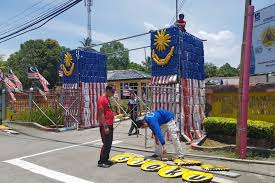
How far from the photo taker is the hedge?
34.6 ft

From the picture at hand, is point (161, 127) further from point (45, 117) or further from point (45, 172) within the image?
point (45, 117)

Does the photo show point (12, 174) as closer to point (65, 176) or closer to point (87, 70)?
point (65, 176)

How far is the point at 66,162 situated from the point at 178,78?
16.8 feet

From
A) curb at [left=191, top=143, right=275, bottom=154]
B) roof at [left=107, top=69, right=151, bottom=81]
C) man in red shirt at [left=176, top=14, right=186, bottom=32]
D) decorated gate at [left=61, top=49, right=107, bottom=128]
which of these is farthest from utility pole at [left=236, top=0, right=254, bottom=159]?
roof at [left=107, top=69, right=151, bottom=81]

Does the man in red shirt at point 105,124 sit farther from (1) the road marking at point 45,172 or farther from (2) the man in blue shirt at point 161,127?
(1) the road marking at point 45,172

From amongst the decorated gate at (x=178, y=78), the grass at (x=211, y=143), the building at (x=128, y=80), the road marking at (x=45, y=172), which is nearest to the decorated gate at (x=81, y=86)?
the decorated gate at (x=178, y=78)

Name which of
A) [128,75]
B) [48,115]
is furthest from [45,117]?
[128,75]

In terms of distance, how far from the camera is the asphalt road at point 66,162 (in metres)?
8.17

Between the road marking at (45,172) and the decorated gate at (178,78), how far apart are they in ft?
15.9

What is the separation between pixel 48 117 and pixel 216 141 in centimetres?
942

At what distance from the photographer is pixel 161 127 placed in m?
9.90

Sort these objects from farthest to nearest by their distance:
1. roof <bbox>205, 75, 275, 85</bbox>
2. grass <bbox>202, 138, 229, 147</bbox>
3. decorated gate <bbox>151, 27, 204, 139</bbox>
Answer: roof <bbox>205, 75, 275, 85</bbox> < decorated gate <bbox>151, 27, 204, 139</bbox> < grass <bbox>202, 138, 229, 147</bbox>

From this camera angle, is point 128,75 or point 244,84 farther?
point 128,75

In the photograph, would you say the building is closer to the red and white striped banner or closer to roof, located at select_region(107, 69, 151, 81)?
roof, located at select_region(107, 69, 151, 81)
